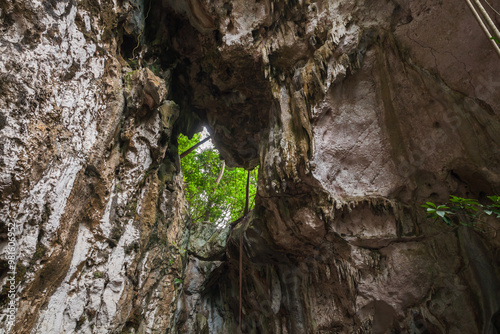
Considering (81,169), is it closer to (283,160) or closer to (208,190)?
(283,160)

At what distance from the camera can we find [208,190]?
11.2 metres

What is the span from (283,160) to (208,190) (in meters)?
6.29

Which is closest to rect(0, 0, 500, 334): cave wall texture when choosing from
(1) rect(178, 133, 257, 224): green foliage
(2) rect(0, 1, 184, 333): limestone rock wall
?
(2) rect(0, 1, 184, 333): limestone rock wall

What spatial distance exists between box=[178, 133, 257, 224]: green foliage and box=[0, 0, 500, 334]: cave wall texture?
3816 millimetres

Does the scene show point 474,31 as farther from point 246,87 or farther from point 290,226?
point 246,87

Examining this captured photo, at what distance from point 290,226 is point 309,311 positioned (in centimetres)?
183

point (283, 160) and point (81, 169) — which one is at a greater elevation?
point (283, 160)

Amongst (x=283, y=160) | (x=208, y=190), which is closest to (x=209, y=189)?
(x=208, y=190)

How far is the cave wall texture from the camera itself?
3.79 metres

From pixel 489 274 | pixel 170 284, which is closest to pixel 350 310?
pixel 489 274

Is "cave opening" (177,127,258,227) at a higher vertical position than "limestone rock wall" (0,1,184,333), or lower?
higher

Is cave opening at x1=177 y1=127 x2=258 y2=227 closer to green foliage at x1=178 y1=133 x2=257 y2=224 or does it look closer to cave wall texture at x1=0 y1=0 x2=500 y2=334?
green foliage at x1=178 y1=133 x2=257 y2=224

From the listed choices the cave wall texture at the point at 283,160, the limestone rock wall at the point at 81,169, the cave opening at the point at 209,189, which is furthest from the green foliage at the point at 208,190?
the limestone rock wall at the point at 81,169

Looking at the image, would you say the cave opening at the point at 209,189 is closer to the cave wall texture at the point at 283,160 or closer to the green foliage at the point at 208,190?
the green foliage at the point at 208,190
